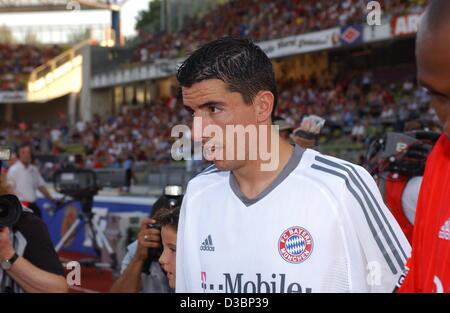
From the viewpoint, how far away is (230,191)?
2234mm

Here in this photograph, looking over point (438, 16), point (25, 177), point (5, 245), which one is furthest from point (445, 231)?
point (25, 177)

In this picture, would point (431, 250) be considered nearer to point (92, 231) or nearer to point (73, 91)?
point (92, 231)

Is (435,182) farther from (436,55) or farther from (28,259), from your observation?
(28,259)

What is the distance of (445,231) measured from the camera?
134cm

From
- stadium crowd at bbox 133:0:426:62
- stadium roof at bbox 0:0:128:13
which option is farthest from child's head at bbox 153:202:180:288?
stadium roof at bbox 0:0:128:13

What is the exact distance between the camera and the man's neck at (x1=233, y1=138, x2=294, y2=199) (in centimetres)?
216

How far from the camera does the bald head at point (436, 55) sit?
1.22 metres

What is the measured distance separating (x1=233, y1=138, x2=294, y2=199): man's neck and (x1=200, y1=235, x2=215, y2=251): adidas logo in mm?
186

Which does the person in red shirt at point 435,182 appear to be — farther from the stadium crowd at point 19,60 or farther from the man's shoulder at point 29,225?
the stadium crowd at point 19,60

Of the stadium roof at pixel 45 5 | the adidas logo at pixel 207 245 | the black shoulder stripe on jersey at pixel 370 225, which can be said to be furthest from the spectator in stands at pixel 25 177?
the stadium roof at pixel 45 5

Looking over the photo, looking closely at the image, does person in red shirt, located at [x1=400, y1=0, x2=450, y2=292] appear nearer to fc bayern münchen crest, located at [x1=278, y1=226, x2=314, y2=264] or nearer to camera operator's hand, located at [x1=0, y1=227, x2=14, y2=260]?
fc bayern münchen crest, located at [x1=278, y1=226, x2=314, y2=264]

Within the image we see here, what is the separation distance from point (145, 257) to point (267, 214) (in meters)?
1.50

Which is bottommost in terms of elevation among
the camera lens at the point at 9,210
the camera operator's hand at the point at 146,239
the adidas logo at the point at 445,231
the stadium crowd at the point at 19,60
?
the camera operator's hand at the point at 146,239
